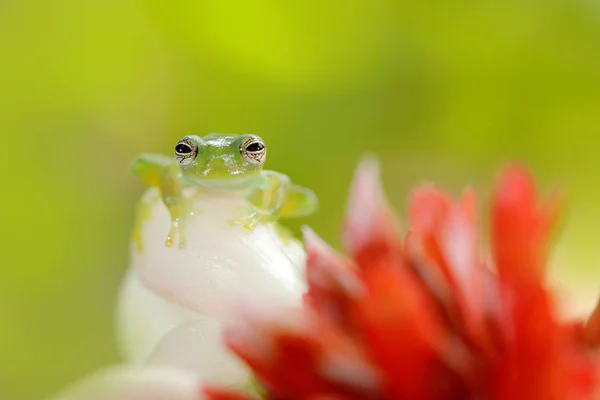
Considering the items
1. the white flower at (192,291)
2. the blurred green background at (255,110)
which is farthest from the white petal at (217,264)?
the blurred green background at (255,110)

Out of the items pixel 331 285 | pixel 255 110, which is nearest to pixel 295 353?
pixel 331 285

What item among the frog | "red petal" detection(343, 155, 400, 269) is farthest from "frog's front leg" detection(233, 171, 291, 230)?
"red petal" detection(343, 155, 400, 269)

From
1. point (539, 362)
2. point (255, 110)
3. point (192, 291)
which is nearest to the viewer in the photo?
point (539, 362)

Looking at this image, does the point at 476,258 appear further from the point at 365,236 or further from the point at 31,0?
the point at 31,0

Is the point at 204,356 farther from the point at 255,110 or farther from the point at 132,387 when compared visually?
the point at 255,110

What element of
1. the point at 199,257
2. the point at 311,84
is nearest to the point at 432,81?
the point at 311,84

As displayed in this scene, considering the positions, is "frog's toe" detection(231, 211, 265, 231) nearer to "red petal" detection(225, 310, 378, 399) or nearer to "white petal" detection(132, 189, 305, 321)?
"white petal" detection(132, 189, 305, 321)

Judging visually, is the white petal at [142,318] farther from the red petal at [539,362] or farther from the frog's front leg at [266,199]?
the red petal at [539,362]

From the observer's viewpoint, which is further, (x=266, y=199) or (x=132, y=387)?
(x=266, y=199)
